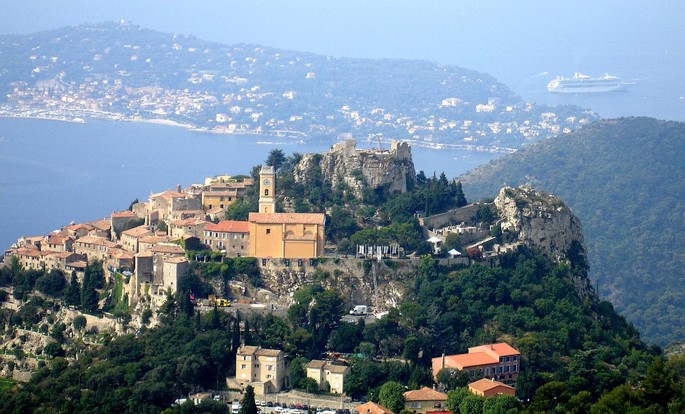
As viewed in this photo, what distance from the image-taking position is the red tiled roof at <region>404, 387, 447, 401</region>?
43.8 metres

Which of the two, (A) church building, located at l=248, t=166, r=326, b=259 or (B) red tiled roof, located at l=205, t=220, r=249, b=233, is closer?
(A) church building, located at l=248, t=166, r=326, b=259

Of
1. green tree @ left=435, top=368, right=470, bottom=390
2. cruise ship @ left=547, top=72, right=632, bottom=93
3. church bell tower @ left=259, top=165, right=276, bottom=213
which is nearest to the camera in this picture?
green tree @ left=435, top=368, right=470, bottom=390

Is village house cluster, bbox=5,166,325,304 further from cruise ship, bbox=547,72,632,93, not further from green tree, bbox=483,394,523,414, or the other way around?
A: cruise ship, bbox=547,72,632,93

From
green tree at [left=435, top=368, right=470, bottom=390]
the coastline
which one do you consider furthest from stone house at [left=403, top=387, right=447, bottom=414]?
the coastline

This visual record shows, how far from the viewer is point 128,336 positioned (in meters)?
48.5

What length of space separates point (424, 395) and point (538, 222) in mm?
12387

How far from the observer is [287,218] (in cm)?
5125

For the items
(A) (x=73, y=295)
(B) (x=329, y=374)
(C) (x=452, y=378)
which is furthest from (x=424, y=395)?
(A) (x=73, y=295)

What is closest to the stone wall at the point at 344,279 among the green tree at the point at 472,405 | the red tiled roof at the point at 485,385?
the red tiled roof at the point at 485,385

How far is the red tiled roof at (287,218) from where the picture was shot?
167ft

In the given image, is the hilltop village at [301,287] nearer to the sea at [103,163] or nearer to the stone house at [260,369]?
the stone house at [260,369]

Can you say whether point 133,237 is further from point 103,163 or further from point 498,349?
point 103,163

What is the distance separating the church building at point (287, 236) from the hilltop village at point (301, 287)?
4cm

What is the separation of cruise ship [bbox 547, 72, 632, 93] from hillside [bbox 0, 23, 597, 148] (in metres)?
3.90
